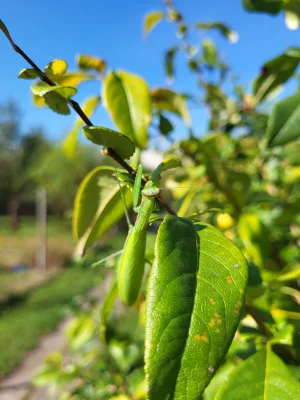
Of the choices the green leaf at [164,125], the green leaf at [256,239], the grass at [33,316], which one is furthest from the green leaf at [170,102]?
the grass at [33,316]

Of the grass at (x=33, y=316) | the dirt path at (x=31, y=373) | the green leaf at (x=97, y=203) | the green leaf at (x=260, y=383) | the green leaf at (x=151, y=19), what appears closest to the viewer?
the green leaf at (x=260, y=383)

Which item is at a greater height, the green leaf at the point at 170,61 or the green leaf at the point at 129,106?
the green leaf at the point at 170,61

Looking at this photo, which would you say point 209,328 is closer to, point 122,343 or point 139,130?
point 139,130

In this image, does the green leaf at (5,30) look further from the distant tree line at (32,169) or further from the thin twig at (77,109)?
the distant tree line at (32,169)

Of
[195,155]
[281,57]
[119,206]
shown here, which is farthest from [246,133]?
[119,206]

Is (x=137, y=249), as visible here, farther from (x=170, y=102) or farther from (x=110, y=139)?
(x=170, y=102)

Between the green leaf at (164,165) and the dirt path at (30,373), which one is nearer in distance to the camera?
the green leaf at (164,165)

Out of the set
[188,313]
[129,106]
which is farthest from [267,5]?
[188,313]
